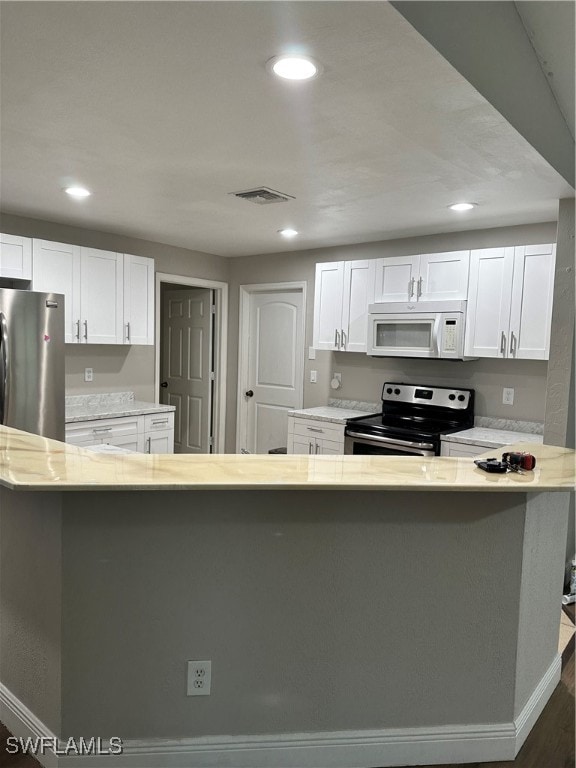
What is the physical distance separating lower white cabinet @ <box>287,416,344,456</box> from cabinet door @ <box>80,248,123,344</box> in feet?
5.38

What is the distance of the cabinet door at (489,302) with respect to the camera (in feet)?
12.5

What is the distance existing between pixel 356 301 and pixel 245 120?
8.25 feet

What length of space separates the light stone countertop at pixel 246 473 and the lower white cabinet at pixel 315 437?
92.6 inches

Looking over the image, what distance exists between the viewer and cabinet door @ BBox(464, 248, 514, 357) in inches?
149

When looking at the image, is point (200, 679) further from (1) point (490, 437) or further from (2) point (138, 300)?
(2) point (138, 300)

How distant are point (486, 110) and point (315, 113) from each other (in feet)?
2.07

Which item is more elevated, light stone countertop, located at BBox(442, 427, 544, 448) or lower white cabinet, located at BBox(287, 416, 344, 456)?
light stone countertop, located at BBox(442, 427, 544, 448)

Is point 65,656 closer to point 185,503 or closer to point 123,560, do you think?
point 123,560

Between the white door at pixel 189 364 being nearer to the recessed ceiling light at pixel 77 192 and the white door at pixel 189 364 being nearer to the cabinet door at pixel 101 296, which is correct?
the cabinet door at pixel 101 296

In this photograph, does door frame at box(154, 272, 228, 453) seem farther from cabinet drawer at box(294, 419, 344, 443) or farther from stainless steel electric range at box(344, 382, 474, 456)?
stainless steel electric range at box(344, 382, 474, 456)

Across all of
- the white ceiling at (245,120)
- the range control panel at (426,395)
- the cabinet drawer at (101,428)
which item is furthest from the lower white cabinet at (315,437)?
the white ceiling at (245,120)

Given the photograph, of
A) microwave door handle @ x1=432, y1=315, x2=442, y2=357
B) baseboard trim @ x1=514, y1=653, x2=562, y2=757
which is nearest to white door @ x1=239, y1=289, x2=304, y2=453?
microwave door handle @ x1=432, y1=315, x2=442, y2=357

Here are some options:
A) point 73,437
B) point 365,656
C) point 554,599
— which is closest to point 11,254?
point 73,437

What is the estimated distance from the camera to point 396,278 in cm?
436
